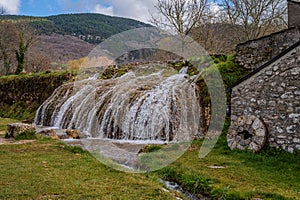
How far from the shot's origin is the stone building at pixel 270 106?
29.9ft

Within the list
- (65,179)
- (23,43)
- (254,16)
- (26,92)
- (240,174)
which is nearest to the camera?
(65,179)

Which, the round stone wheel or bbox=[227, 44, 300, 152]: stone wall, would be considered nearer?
bbox=[227, 44, 300, 152]: stone wall

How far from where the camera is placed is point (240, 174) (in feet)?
25.3

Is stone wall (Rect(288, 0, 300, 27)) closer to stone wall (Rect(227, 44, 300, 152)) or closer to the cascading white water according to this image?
stone wall (Rect(227, 44, 300, 152))

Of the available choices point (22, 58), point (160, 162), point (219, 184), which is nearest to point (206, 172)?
point (219, 184)

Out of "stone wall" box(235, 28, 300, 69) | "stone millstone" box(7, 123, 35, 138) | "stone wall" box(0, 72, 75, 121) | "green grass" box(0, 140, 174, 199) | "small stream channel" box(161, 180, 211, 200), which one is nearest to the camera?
"green grass" box(0, 140, 174, 199)

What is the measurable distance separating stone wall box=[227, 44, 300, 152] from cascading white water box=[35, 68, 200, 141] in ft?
9.18

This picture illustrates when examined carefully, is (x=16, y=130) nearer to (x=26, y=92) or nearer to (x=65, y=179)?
(x=65, y=179)

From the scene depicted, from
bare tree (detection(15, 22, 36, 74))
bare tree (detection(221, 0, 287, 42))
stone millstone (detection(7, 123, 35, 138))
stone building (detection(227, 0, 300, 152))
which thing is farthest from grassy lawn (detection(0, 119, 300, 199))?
bare tree (detection(15, 22, 36, 74))

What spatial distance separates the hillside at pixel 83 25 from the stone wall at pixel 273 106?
65152mm

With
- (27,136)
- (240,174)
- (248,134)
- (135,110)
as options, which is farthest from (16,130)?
(240,174)

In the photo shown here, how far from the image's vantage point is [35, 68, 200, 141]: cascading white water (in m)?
13.3

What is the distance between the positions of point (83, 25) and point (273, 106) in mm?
85211

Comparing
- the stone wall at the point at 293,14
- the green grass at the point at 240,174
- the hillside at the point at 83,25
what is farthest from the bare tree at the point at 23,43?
the hillside at the point at 83,25
